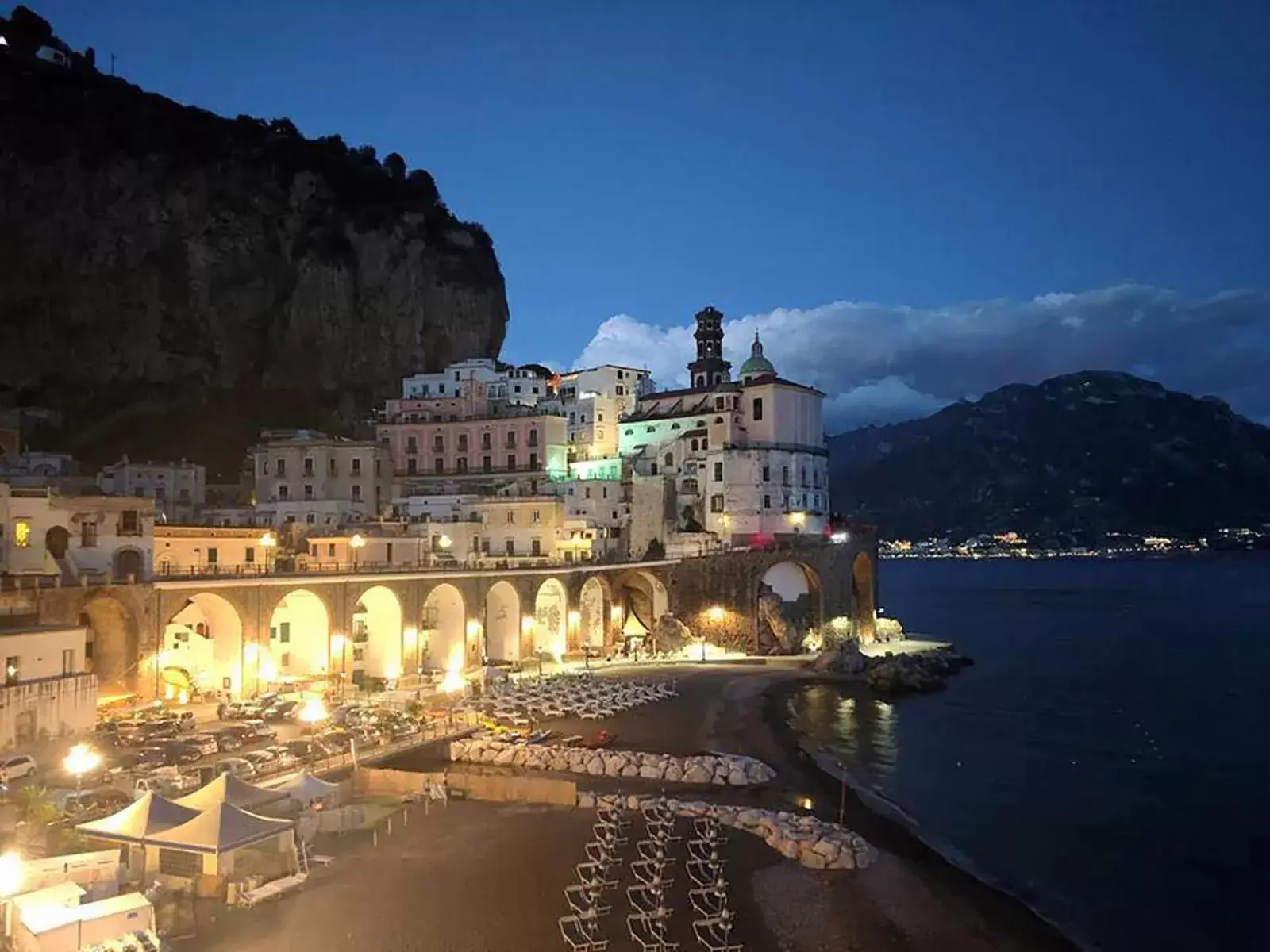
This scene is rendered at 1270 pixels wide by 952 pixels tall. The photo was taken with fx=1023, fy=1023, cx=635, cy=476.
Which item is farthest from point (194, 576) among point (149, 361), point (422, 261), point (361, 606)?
point (422, 261)

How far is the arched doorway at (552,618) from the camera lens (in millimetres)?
65438

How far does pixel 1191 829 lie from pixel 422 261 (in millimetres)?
81014

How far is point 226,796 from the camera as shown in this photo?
24.5m

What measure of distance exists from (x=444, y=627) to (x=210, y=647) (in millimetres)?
14630

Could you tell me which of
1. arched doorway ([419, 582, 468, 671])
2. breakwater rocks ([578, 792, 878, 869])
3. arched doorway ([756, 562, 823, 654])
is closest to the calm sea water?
breakwater rocks ([578, 792, 878, 869])

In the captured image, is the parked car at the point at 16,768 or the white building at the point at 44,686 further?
the white building at the point at 44,686

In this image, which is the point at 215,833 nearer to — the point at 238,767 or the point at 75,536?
the point at 238,767

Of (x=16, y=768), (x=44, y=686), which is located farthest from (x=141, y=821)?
(x=44, y=686)

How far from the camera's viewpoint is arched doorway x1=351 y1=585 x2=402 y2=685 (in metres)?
52.1

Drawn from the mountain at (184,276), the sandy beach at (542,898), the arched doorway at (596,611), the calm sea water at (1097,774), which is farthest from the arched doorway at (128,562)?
the mountain at (184,276)

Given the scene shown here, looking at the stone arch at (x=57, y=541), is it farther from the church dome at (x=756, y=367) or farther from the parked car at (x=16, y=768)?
the church dome at (x=756, y=367)

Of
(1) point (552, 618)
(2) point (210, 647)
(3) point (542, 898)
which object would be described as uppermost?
(2) point (210, 647)

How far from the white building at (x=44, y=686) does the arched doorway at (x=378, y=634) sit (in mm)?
17662

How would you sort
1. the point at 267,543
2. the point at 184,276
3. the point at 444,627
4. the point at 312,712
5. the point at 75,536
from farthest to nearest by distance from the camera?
the point at 184,276, the point at 444,627, the point at 267,543, the point at 75,536, the point at 312,712
